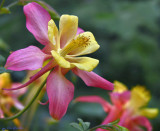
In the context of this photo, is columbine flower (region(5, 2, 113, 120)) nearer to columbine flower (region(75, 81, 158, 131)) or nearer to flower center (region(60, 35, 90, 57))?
flower center (region(60, 35, 90, 57))

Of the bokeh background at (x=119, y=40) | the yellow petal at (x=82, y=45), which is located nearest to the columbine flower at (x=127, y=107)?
the yellow petal at (x=82, y=45)

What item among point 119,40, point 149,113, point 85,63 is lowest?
point 119,40

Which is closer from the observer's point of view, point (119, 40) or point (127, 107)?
point (127, 107)

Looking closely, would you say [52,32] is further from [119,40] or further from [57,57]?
[119,40]

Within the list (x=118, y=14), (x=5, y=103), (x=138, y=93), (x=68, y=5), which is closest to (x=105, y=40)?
(x=118, y=14)

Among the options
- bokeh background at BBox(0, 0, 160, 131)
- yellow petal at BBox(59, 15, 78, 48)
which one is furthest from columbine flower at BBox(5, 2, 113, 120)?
bokeh background at BBox(0, 0, 160, 131)

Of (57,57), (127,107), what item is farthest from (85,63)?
(127,107)

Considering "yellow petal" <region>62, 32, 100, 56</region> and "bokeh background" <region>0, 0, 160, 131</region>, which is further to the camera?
"bokeh background" <region>0, 0, 160, 131</region>

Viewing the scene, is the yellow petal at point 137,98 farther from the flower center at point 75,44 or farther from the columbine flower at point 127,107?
the flower center at point 75,44
